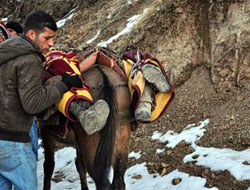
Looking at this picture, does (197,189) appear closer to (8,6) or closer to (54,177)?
(54,177)

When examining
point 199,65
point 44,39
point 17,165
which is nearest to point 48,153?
point 17,165

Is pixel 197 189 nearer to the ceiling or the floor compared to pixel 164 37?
nearer to the floor

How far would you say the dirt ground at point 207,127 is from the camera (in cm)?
310

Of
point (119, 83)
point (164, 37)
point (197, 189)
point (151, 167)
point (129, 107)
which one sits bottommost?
point (151, 167)

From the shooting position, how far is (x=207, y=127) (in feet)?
13.3

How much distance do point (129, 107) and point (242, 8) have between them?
12.3 ft

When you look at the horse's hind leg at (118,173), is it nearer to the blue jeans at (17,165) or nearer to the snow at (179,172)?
the snow at (179,172)

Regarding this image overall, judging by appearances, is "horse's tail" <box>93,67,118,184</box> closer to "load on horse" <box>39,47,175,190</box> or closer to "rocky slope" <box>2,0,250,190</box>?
"load on horse" <box>39,47,175,190</box>

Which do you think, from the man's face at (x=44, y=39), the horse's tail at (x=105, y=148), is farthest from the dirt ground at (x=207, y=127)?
the man's face at (x=44, y=39)

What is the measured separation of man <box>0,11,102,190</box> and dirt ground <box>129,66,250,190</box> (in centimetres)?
200

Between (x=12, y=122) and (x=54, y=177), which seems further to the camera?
(x=54, y=177)

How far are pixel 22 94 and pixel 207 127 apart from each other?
321cm

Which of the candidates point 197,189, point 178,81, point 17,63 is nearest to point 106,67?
point 17,63

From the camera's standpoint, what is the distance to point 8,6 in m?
19.6
